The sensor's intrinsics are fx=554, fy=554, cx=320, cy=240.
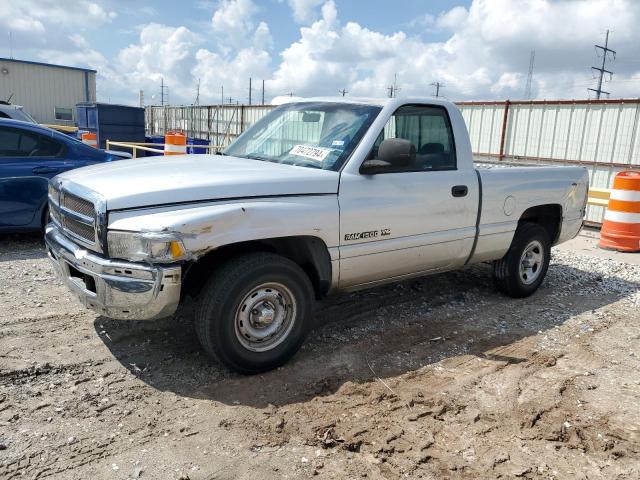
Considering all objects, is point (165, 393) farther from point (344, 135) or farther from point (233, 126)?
point (233, 126)

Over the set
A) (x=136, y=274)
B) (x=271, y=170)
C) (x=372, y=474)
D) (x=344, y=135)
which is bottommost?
(x=372, y=474)

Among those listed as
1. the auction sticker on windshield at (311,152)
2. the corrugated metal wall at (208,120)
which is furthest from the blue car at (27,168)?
the corrugated metal wall at (208,120)

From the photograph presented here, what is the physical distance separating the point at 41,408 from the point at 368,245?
246 centimetres

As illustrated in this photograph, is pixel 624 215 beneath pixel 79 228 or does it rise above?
beneath

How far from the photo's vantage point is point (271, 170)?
4.07 meters

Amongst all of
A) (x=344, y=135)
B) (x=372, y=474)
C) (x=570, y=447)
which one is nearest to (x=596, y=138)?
(x=344, y=135)

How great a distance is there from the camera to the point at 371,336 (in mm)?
4723

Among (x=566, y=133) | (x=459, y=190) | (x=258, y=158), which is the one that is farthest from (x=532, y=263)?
(x=566, y=133)

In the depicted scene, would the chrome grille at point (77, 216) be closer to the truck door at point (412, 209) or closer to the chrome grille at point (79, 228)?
the chrome grille at point (79, 228)

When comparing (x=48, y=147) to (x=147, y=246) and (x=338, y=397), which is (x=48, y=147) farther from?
(x=338, y=397)

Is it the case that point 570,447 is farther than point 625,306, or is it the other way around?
point 625,306

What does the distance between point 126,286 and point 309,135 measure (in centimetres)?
202

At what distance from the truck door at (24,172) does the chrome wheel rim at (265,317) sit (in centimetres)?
440

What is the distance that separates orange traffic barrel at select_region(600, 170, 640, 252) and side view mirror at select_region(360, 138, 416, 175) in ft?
19.4
